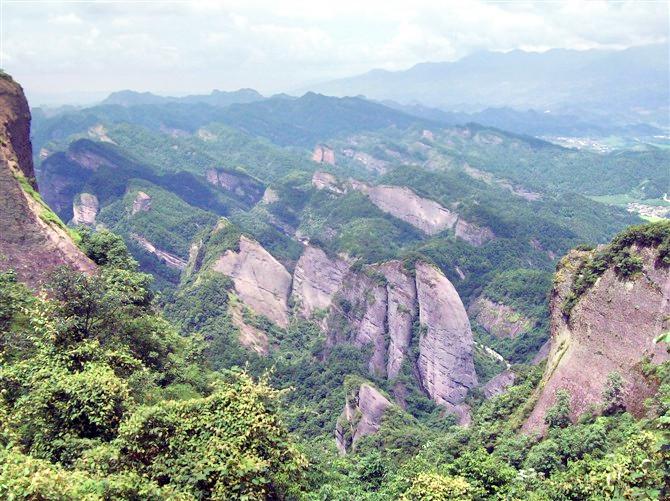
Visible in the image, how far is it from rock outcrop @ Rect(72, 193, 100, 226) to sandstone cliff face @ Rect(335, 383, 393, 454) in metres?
69.6

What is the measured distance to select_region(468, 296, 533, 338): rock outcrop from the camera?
5656 centimetres

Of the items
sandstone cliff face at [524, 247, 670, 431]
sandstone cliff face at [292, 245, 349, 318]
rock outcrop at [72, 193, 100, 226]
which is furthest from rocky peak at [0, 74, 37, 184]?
rock outcrop at [72, 193, 100, 226]

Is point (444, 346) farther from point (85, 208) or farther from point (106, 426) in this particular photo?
point (85, 208)

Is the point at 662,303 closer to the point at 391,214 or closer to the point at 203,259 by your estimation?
the point at 203,259

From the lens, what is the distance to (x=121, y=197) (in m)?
93.8

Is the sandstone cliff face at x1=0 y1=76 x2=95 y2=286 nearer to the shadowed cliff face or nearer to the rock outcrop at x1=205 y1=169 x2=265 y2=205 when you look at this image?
the shadowed cliff face

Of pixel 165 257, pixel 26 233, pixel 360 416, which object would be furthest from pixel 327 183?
pixel 26 233

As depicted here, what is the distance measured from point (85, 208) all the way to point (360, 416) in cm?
7433

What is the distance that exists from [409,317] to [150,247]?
4627 cm

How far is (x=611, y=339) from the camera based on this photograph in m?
22.3

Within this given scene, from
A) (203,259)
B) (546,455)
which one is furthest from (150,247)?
(546,455)

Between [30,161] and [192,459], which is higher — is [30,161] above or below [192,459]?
above

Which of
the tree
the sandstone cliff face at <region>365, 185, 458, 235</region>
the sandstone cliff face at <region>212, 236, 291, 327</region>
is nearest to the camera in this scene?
the tree

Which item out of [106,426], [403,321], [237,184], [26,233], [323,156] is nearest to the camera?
[106,426]
